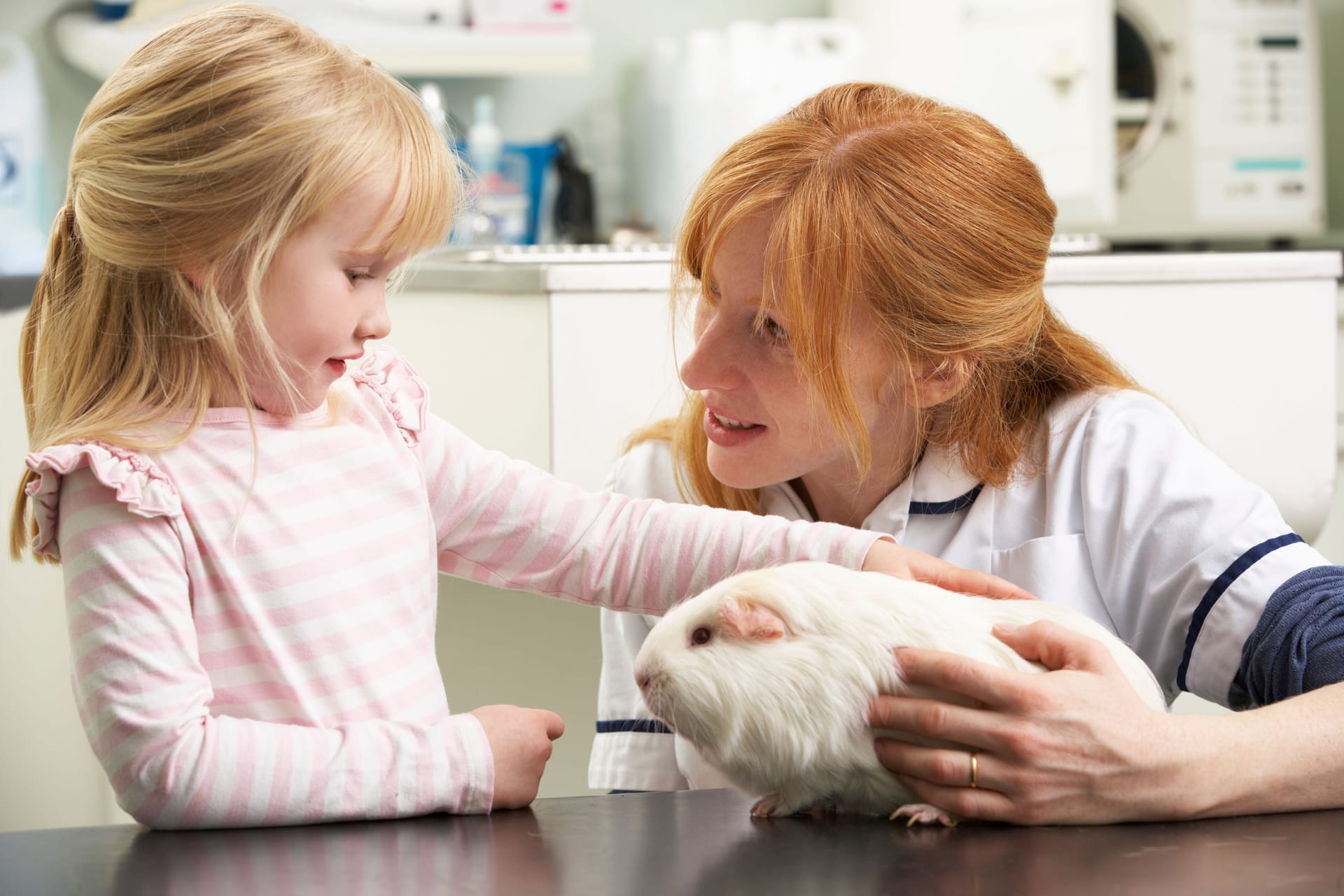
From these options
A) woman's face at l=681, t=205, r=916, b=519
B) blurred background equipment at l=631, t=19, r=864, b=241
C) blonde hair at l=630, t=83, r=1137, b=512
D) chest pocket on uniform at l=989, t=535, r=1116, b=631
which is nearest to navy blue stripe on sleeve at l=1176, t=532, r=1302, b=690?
chest pocket on uniform at l=989, t=535, r=1116, b=631

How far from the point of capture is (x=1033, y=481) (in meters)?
1.20

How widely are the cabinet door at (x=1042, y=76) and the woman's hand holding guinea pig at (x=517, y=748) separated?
5.21 ft

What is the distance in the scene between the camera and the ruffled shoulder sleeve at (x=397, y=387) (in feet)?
3.44

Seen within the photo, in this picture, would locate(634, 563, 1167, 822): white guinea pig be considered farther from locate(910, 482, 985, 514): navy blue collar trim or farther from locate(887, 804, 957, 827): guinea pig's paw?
locate(910, 482, 985, 514): navy blue collar trim

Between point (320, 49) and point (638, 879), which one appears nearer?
point (638, 879)

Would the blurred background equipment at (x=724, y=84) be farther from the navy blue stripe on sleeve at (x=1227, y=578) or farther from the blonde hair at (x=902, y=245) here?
the navy blue stripe on sleeve at (x=1227, y=578)

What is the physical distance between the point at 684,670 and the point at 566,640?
1.42 m

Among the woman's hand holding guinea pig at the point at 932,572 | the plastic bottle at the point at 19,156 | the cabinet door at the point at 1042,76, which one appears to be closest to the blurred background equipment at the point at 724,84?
the cabinet door at the point at 1042,76

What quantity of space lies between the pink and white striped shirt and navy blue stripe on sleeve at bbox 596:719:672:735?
24cm

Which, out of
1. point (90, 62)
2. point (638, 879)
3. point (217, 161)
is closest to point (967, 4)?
point (90, 62)

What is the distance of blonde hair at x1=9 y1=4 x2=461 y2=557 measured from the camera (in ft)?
2.90

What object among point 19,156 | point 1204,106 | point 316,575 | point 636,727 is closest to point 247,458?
point 316,575

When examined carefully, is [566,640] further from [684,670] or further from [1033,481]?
[684,670]

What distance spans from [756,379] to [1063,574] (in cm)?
32
